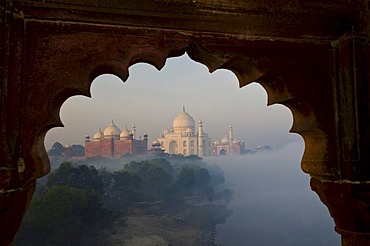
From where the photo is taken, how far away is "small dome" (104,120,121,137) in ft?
82.8

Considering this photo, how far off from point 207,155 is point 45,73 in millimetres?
30620

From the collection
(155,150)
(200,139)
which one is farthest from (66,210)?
(200,139)

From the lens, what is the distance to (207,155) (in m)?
31.5

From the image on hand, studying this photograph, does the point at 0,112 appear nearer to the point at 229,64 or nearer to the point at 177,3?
the point at 177,3

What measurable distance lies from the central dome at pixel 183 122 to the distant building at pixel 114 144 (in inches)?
141

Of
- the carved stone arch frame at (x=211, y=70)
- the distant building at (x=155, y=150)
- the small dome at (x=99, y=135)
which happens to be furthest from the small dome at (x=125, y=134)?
the carved stone arch frame at (x=211, y=70)

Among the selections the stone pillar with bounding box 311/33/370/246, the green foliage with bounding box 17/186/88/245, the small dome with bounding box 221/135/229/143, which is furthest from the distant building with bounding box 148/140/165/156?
the stone pillar with bounding box 311/33/370/246

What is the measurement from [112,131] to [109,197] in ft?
18.6

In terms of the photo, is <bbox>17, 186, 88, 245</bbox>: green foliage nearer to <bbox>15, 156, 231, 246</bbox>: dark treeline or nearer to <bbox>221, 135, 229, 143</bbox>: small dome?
<bbox>15, 156, 231, 246</bbox>: dark treeline

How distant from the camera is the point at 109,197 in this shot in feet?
70.1

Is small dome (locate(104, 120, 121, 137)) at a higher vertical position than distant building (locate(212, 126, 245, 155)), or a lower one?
higher

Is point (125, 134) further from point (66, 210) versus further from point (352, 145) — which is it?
point (352, 145)

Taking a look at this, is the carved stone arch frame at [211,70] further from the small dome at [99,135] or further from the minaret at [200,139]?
the minaret at [200,139]

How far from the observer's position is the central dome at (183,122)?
2855 cm
